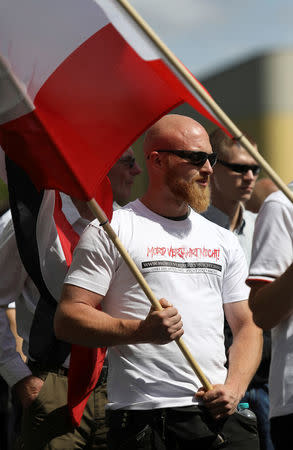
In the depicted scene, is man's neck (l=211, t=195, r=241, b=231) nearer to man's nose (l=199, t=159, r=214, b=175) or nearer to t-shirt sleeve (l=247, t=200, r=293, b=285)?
man's nose (l=199, t=159, r=214, b=175)

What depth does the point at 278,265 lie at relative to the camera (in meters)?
3.87

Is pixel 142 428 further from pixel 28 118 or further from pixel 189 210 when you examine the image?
pixel 28 118

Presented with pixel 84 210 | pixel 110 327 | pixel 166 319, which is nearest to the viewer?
pixel 166 319

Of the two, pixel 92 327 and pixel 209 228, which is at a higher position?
pixel 92 327

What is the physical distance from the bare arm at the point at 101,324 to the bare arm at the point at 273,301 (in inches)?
14.3

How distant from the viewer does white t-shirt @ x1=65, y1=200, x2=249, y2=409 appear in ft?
13.8

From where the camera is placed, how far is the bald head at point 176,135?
4.55m

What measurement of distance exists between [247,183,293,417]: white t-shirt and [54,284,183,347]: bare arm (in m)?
0.38

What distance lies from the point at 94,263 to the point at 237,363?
31.8 inches

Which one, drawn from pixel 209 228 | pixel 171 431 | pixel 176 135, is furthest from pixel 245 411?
pixel 176 135

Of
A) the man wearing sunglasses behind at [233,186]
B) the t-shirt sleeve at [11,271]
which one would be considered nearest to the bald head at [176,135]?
the t-shirt sleeve at [11,271]

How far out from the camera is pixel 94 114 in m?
4.29

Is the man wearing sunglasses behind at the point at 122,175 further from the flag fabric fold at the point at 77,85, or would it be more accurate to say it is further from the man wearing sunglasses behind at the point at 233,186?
the flag fabric fold at the point at 77,85

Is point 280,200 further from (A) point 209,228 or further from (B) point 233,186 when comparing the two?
(B) point 233,186
